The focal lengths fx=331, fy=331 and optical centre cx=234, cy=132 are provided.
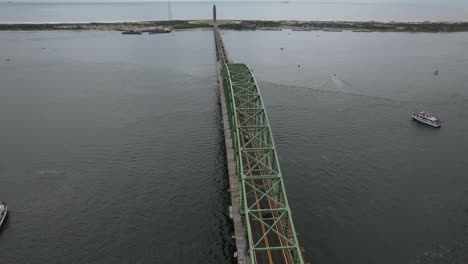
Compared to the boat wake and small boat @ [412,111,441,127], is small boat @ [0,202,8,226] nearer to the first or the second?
small boat @ [412,111,441,127]

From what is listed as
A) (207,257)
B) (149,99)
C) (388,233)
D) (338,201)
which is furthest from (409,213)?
(149,99)

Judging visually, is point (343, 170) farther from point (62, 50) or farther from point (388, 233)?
point (62, 50)

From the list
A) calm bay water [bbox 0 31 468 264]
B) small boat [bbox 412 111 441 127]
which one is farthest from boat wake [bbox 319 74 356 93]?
small boat [bbox 412 111 441 127]

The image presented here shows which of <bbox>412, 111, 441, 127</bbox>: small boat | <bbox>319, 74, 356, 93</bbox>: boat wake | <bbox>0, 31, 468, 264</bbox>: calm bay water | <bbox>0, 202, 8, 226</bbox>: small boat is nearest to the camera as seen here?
<bbox>0, 31, 468, 264</bbox>: calm bay water

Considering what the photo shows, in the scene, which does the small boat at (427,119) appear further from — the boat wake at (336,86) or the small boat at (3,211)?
the small boat at (3,211)

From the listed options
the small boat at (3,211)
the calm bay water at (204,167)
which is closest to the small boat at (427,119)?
the calm bay water at (204,167)

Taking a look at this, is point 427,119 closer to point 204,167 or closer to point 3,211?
point 204,167

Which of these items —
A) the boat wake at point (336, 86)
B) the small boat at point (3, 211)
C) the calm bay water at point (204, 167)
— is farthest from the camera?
the boat wake at point (336, 86)

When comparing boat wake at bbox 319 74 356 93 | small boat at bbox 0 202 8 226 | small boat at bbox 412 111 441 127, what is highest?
boat wake at bbox 319 74 356 93

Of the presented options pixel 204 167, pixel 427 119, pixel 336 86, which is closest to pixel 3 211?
pixel 204 167
